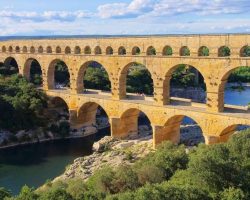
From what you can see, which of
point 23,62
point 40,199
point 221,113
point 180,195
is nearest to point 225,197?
point 180,195

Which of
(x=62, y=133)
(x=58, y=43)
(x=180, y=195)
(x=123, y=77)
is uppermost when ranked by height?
(x=58, y=43)

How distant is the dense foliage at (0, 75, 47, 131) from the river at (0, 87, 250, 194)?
2271 mm

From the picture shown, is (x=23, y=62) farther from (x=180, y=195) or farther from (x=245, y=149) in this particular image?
(x=180, y=195)

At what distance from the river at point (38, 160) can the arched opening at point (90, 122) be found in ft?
1.76

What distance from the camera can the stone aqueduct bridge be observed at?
2434cm

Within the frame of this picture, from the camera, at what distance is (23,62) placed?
134 ft

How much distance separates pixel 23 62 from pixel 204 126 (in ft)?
71.9

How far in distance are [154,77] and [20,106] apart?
1234 cm

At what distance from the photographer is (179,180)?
1700 centimetres

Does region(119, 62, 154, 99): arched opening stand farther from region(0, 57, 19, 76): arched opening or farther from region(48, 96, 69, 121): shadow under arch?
region(0, 57, 19, 76): arched opening

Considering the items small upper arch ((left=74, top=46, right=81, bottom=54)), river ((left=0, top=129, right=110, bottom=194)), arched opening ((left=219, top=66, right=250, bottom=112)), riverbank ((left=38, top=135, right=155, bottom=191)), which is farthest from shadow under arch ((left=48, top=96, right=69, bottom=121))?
arched opening ((left=219, top=66, right=250, bottom=112))

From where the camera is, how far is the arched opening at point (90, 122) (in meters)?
34.9

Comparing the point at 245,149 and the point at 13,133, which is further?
the point at 13,133

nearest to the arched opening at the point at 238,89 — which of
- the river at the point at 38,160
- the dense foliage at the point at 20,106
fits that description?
the river at the point at 38,160
